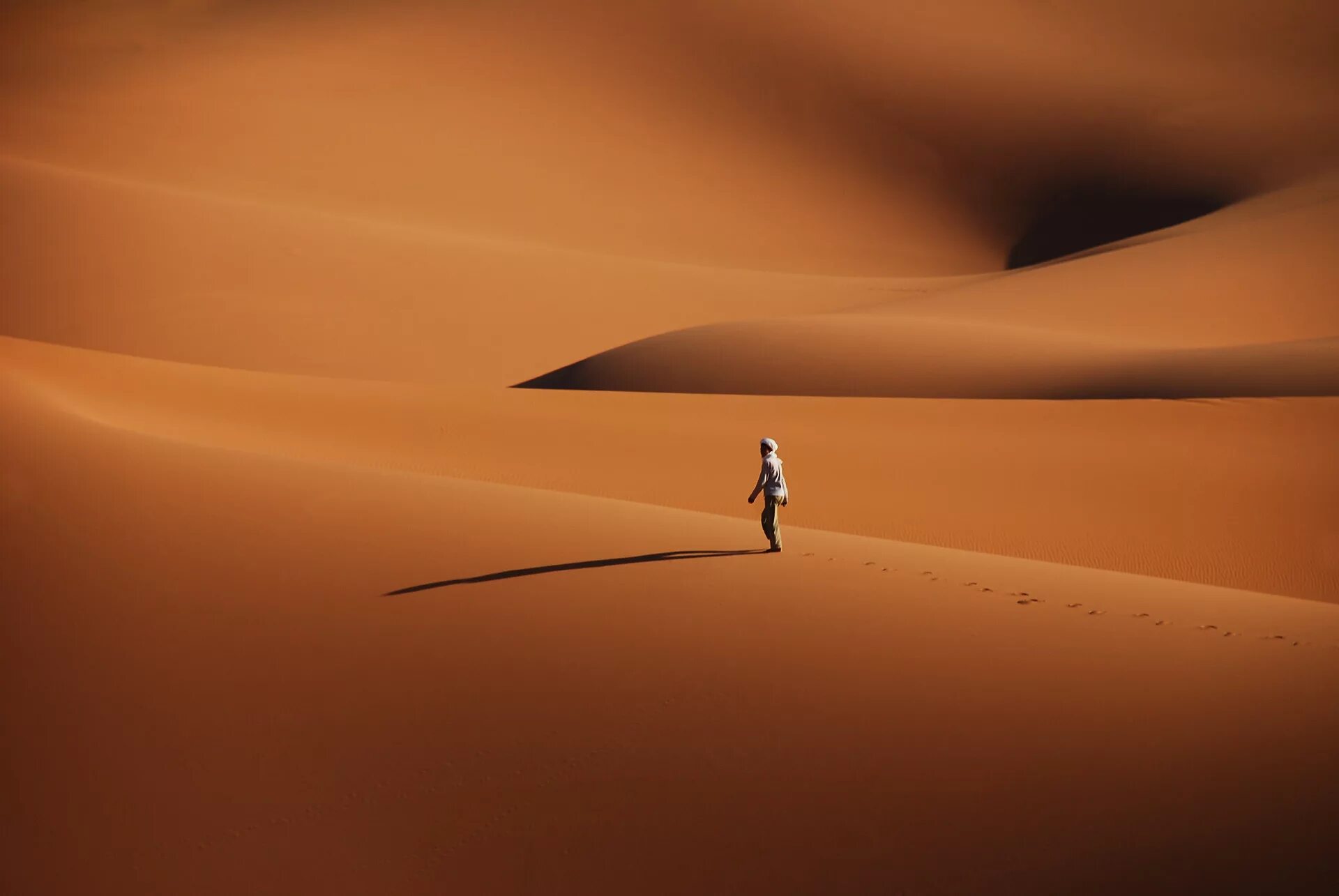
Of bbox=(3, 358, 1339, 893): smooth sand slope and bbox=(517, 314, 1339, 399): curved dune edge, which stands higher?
bbox=(517, 314, 1339, 399): curved dune edge

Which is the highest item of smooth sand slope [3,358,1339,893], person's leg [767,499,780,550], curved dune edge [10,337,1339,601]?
curved dune edge [10,337,1339,601]

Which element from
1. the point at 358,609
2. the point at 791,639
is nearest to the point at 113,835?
the point at 358,609

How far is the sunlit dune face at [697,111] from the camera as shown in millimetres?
44219

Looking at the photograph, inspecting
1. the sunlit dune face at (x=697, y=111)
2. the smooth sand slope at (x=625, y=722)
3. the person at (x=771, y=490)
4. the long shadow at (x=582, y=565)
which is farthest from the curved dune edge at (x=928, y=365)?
the sunlit dune face at (x=697, y=111)

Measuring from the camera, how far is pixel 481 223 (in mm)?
41844

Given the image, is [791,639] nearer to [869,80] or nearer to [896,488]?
[896,488]

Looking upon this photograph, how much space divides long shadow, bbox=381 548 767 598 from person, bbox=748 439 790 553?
0.55 ft

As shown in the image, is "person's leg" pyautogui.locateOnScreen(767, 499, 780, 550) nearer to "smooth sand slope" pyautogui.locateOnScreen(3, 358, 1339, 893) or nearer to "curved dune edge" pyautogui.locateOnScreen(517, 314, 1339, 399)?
"smooth sand slope" pyautogui.locateOnScreen(3, 358, 1339, 893)

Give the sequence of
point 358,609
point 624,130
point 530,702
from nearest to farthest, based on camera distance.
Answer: point 530,702
point 358,609
point 624,130

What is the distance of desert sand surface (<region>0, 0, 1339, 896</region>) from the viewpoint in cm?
382

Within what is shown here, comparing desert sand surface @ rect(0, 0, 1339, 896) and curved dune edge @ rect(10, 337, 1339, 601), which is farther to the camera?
curved dune edge @ rect(10, 337, 1339, 601)

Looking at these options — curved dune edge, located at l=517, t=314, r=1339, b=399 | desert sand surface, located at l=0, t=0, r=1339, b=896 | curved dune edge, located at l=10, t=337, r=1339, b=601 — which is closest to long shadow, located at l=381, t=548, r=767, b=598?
desert sand surface, located at l=0, t=0, r=1339, b=896

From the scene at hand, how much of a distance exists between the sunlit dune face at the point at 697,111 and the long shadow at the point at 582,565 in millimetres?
34780

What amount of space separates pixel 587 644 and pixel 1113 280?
27052mm
